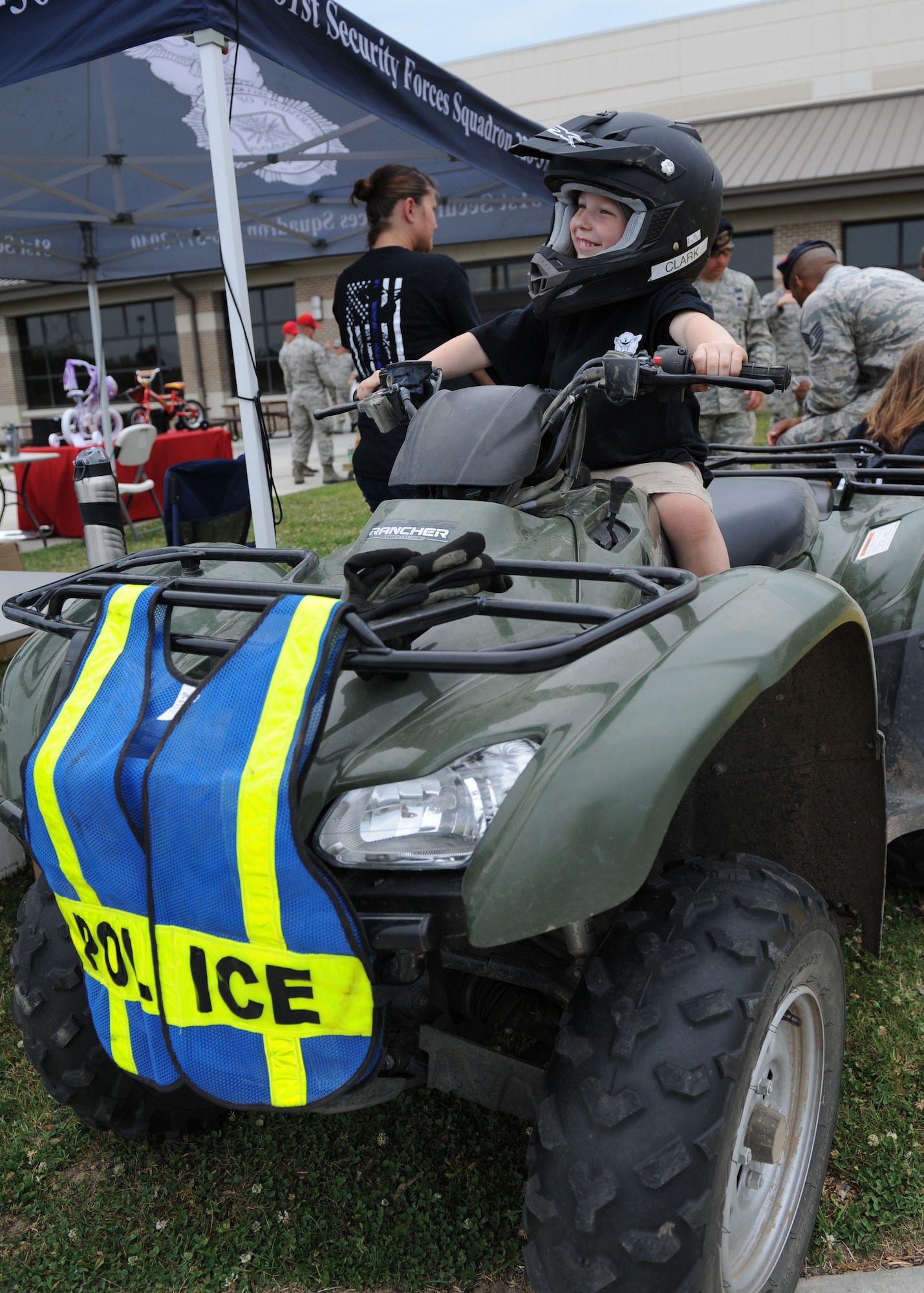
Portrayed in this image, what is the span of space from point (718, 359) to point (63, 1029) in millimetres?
1919

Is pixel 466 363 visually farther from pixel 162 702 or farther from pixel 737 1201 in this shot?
pixel 737 1201

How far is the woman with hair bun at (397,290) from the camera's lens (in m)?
4.53

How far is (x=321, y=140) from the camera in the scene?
7457 millimetres

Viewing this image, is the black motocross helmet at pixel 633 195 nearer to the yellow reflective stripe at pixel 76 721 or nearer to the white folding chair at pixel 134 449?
the yellow reflective stripe at pixel 76 721

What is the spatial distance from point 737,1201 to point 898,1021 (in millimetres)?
1097

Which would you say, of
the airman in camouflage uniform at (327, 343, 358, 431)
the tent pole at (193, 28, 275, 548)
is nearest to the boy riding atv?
the tent pole at (193, 28, 275, 548)

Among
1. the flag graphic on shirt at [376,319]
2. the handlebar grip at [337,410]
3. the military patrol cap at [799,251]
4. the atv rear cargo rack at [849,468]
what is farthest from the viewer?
the military patrol cap at [799,251]

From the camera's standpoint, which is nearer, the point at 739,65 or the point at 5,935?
the point at 5,935

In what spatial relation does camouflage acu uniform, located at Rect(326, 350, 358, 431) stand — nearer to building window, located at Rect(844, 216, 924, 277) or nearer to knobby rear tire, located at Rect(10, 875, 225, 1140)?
building window, located at Rect(844, 216, 924, 277)

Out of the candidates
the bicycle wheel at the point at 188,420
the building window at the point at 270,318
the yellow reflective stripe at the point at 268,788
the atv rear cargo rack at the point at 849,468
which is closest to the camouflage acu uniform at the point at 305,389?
the bicycle wheel at the point at 188,420

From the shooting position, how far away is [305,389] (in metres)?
14.6

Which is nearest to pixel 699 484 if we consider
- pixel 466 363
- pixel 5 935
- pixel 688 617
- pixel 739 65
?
pixel 466 363

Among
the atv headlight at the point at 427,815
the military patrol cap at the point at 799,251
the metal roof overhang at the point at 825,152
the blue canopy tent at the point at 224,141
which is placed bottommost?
the atv headlight at the point at 427,815

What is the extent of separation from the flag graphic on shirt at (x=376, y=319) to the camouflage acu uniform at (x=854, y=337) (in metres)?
2.20
